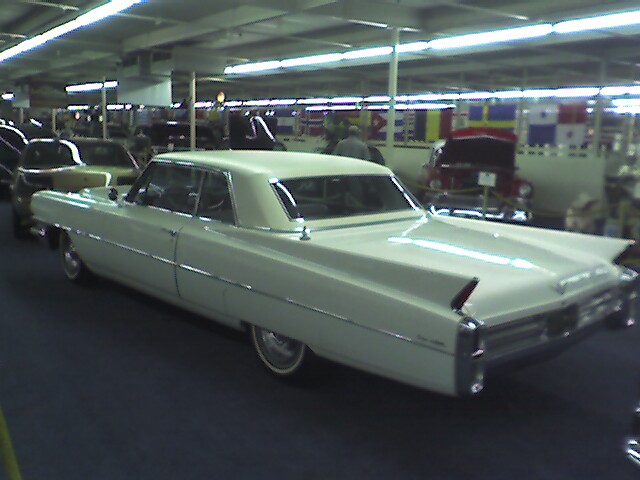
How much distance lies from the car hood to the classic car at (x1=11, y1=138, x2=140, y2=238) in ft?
18.3

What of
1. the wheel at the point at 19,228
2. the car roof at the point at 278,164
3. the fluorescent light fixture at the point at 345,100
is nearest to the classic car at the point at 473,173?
the car roof at the point at 278,164

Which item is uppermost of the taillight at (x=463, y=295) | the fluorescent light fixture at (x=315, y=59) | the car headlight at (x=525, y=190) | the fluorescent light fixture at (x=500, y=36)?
the fluorescent light fixture at (x=315, y=59)

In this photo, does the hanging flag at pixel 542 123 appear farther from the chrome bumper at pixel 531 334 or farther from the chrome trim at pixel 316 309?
the chrome trim at pixel 316 309

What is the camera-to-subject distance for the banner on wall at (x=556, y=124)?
1448cm

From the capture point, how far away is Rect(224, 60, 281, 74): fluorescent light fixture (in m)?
17.6

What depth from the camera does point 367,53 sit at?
13609 mm

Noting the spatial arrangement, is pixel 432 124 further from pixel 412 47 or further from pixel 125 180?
pixel 125 180

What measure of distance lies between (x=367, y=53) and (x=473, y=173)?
13.5 feet

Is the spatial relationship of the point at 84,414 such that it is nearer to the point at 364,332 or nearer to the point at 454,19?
the point at 364,332

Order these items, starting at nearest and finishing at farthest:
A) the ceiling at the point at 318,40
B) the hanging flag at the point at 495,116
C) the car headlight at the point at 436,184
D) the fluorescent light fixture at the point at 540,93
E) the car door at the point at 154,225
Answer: the car door at the point at 154,225
the ceiling at the point at 318,40
the car headlight at the point at 436,184
the fluorescent light fixture at the point at 540,93
the hanging flag at the point at 495,116

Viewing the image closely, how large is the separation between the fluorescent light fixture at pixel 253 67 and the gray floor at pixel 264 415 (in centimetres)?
1346

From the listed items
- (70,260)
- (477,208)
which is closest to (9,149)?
(70,260)

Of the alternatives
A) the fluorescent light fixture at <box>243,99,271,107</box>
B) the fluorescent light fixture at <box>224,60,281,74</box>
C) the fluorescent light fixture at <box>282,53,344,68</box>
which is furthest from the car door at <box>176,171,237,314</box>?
the fluorescent light fixture at <box>243,99,271,107</box>

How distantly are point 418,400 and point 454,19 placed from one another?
9177 mm
